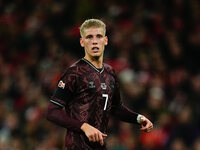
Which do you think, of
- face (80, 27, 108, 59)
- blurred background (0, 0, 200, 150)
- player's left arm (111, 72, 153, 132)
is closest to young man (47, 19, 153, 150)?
face (80, 27, 108, 59)

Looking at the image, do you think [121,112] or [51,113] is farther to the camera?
[121,112]

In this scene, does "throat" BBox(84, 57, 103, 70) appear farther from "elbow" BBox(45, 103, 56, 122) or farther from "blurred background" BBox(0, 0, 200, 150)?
"blurred background" BBox(0, 0, 200, 150)

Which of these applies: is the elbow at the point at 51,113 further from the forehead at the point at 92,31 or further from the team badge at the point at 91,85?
the forehead at the point at 92,31

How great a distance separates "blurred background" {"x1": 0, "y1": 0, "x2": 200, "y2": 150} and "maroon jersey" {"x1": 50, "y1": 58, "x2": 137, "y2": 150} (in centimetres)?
382

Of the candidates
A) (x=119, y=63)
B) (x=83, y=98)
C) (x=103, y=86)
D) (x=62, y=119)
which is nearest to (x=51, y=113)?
(x=62, y=119)

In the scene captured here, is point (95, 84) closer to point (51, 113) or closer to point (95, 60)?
point (95, 60)

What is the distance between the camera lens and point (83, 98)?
447 centimetres

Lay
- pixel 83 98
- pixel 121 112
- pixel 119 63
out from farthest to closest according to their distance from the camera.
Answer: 1. pixel 119 63
2. pixel 121 112
3. pixel 83 98

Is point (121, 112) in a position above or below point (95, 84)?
below

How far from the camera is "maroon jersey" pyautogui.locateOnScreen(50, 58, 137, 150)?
4.43 meters

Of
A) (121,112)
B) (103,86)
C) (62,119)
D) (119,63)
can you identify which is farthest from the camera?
(119,63)

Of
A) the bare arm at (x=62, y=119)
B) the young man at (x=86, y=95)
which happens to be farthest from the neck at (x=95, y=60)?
the bare arm at (x=62, y=119)

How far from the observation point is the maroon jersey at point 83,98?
14.5 feet

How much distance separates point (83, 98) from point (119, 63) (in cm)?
561
